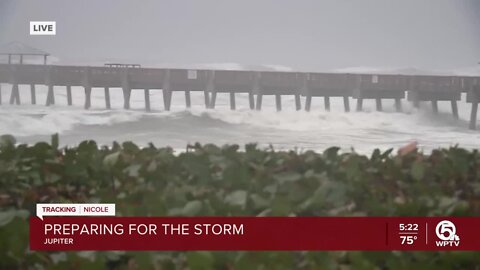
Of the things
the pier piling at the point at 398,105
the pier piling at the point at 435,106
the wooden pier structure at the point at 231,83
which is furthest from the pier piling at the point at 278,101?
the pier piling at the point at 435,106

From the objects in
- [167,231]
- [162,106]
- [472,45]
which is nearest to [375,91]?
[472,45]

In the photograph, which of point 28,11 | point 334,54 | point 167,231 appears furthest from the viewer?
point 334,54

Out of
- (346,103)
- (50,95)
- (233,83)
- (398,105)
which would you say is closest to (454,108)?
(398,105)

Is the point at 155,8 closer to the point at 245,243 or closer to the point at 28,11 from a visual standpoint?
the point at 28,11

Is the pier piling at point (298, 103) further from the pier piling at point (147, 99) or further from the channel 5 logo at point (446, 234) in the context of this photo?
the channel 5 logo at point (446, 234)

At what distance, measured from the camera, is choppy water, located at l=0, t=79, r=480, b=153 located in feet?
7.54

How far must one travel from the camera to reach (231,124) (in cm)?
237

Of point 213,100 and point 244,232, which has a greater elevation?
point 213,100

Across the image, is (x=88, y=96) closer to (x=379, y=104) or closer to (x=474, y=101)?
(x=379, y=104)

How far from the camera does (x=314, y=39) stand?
238cm

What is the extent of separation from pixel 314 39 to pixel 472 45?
70 cm

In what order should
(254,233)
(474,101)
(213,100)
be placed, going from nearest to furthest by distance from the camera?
(254,233) → (213,100) → (474,101)

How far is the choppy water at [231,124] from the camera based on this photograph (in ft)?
7.54

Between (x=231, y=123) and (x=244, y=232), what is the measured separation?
0.70 metres
